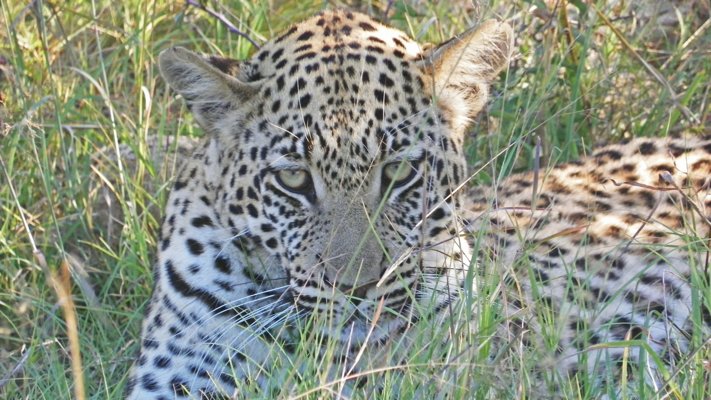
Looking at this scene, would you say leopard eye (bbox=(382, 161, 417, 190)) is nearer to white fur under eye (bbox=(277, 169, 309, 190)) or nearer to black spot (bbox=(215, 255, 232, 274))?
white fur under eye (bbox=(277, 169, 309, 190))

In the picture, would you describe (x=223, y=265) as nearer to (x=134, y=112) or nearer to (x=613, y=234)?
(x=613, y=234)

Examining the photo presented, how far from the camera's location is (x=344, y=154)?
4.41 m

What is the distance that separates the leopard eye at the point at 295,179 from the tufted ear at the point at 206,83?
34cm

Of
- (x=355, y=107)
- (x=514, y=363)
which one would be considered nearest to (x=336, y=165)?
(x=355, y=107)

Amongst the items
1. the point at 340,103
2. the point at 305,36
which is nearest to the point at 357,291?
the point at 340,103

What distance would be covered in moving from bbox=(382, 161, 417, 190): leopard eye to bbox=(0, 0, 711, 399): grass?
1.17 meters

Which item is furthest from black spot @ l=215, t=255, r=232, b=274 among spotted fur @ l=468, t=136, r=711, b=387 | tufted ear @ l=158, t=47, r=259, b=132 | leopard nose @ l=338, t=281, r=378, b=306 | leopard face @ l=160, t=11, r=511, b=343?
spotted fur @ l=468, t=136, r=711, b=387

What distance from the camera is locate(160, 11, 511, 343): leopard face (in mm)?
4371

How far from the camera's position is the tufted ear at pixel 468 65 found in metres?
4.66

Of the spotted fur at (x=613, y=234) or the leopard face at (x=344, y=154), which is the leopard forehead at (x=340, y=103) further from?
the spotted fur at (x=613, y=234)

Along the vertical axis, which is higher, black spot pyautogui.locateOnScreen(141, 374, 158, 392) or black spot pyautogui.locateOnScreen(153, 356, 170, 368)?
black spot pyautogui.locateOnScreen(153, 356, 170, 368)

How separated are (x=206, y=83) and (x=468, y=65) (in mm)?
947

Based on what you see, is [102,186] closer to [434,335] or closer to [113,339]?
[113,339]

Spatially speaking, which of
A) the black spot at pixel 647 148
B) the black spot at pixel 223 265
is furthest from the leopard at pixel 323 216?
the black spot at pixel 647 148
